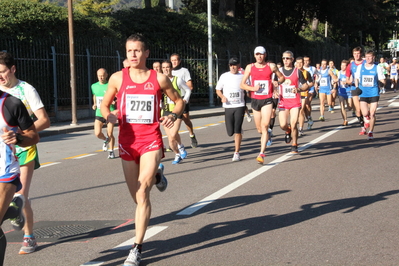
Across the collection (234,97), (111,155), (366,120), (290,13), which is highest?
(290,13)

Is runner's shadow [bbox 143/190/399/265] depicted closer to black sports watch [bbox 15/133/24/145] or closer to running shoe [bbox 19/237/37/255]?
running shoe [bbox 19/237/37/255]

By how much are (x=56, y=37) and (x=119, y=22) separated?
255 inches

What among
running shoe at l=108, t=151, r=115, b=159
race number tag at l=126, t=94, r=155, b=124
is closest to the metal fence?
running shoe at l=108, t=151, r=115, b=159

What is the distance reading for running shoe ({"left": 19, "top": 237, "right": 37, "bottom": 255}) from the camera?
5.66 metres

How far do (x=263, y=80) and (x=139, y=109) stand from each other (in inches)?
238

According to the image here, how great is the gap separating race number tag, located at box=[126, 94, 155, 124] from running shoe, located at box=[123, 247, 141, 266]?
1133mm

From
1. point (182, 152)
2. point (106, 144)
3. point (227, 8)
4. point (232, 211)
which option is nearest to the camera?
point (232, 211)

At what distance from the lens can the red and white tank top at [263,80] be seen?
11.2m

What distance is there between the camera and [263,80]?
37.1ft

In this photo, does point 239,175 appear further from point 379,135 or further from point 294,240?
point 379,135

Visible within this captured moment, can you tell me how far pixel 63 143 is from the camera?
1590 centimetres

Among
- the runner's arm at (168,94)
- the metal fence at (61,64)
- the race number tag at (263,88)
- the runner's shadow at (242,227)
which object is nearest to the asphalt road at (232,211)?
the runner's shadow at (242,227)

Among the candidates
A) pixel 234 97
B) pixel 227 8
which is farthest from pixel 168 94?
pixel 227 8

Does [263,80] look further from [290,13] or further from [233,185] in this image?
[290,13]
